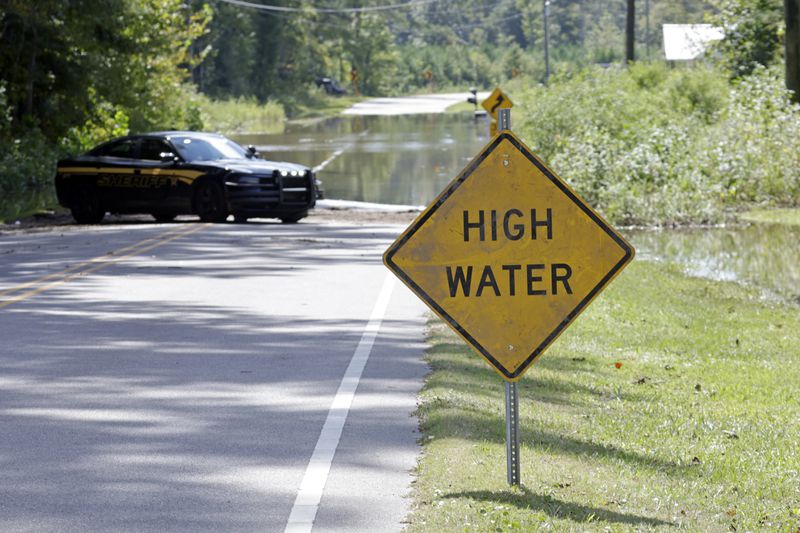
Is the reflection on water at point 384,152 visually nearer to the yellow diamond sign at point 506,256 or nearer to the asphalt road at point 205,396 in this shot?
the asphalt road at point 205,396

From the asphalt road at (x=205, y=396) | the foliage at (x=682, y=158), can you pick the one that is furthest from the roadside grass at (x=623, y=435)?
the foliage at (x=682, y=158)

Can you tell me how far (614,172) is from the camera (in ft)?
96.5

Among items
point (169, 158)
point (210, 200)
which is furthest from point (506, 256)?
point (169, 158)

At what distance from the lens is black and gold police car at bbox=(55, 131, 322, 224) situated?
2508cm

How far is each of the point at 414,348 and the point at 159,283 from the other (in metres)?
5.36

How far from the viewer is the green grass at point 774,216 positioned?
27.6 meters

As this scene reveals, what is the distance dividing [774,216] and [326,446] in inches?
856

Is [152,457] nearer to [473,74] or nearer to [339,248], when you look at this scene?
[339,248]

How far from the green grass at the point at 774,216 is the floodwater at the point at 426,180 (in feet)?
2.18

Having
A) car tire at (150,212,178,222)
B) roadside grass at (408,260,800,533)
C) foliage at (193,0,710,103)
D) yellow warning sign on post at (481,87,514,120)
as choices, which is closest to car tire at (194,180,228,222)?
car tire at (150,212,178,222)

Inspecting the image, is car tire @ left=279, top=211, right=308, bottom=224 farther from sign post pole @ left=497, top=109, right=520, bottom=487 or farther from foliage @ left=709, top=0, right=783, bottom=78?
foliage @ left=709, top=0, right=783, bottom=78

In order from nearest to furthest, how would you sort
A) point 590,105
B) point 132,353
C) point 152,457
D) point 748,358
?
point 152,457
point 132,353
point 748,358
point 590,105

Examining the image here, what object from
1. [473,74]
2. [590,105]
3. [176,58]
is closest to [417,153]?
[176,58]

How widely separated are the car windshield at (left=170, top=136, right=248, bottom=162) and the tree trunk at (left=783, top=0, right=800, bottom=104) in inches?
512
